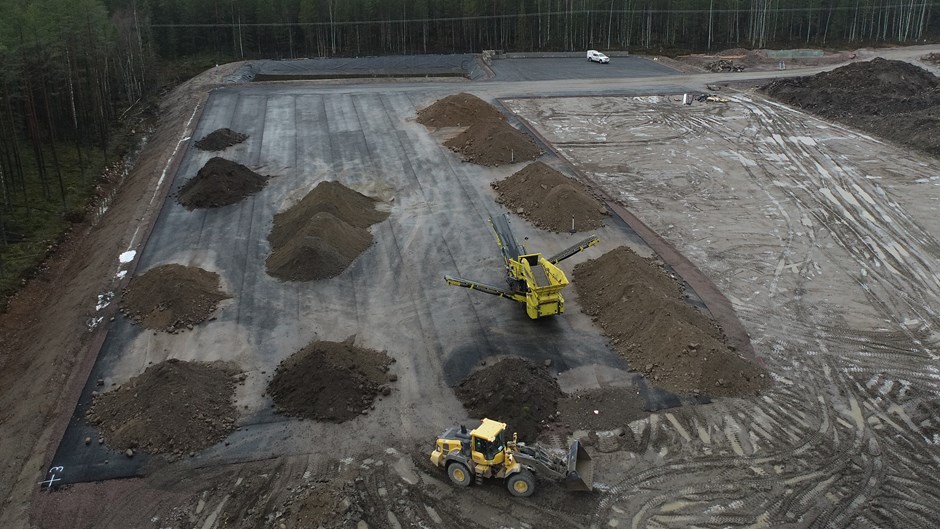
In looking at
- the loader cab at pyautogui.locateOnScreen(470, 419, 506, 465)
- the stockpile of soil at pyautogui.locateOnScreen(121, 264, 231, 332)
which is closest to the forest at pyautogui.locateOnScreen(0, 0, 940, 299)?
the stockpile of soil at pyautogui.locateOnScreen(121, 264, 231, 332)

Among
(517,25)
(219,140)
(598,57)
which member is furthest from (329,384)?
(517,25)

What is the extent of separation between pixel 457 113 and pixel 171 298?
20.4 meters

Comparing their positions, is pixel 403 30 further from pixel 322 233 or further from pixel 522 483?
pixel 522 483

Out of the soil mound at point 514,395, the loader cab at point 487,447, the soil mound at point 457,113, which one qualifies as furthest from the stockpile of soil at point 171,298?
the soil mound at point 457,113

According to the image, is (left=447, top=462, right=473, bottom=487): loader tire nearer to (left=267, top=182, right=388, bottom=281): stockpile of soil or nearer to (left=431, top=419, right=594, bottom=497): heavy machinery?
(left=431, top=419, right=594, bottom=497): heavy machinery

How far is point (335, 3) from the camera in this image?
55406 millimetres

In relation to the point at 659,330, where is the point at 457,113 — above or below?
above

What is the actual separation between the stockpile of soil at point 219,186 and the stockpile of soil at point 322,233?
2.50 m

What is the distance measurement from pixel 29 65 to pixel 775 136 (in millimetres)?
32911

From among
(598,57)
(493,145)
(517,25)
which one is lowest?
(493,145)

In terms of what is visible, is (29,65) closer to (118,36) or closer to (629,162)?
(118,36)

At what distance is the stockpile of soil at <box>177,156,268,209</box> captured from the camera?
2466cm

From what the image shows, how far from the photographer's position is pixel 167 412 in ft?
43.7

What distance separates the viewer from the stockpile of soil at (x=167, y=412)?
13008 millimetres
